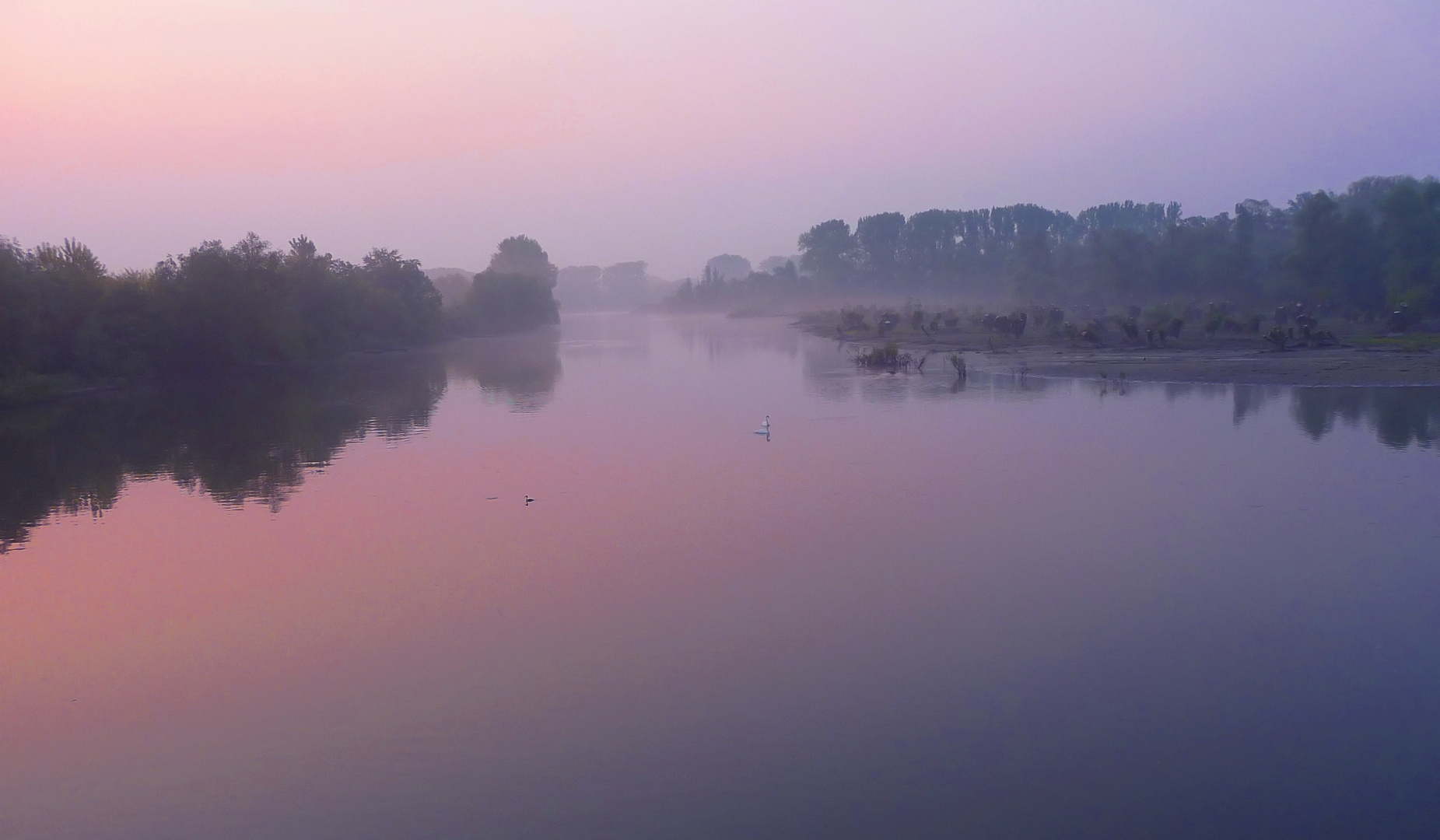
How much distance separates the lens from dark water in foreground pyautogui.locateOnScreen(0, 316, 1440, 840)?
5887mm

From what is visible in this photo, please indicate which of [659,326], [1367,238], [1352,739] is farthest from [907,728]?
[659,326]

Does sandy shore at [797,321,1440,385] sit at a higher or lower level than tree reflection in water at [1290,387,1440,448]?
higher

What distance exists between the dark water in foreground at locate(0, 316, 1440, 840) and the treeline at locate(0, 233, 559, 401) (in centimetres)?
1745

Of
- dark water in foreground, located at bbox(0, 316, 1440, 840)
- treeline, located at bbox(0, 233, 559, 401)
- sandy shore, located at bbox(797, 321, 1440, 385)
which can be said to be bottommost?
dark water in foreground, located at bbox(0, 316, 1440, 840)

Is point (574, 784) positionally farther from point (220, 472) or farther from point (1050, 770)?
point (220, 472)

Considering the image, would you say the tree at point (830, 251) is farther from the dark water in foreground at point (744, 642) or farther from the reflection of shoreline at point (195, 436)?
the dark water in foreground at point (744, 642)

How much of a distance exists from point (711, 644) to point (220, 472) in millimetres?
12852

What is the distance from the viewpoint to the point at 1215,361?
2900 cm

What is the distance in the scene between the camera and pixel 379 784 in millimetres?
6184

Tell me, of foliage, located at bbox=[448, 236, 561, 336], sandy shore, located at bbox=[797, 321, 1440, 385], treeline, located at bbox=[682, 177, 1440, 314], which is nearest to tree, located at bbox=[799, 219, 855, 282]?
treeline, located at bbox=[682, 177, 1440, 314]

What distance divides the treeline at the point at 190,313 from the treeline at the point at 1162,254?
44.6m

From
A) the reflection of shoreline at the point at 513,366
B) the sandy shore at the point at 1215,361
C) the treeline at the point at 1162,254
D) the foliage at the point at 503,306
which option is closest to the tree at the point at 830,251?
the treeline at the point at 1162,254

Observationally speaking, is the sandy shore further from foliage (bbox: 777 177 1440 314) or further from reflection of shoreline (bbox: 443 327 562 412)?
reflection of shoreline (bbox: 443 327 562 412)

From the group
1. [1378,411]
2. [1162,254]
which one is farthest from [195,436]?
[1162,254]
